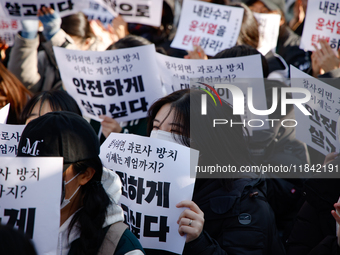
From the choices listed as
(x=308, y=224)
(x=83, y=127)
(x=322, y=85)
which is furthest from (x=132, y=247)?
(x=322, y=85)

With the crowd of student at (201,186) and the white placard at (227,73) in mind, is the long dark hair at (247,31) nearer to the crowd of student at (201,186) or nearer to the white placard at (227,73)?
the crowd of student at (201,186)

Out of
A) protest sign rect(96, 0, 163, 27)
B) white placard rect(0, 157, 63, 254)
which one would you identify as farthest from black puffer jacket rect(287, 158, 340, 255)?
protest sign rect(96, 0, 163, 27)

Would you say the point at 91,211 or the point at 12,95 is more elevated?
the point at 91,211

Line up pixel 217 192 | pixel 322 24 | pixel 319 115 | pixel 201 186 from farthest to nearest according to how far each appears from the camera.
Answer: pixel 322 24 → pixel 319 115 → pixel 201 186 → pixel 217 192

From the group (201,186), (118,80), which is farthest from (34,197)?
(118,80)

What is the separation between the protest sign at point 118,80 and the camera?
3846 millimetres

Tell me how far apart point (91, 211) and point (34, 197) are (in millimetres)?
305

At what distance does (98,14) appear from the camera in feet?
21.8

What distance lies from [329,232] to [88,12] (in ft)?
17.9

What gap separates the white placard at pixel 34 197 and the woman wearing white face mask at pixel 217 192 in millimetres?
735

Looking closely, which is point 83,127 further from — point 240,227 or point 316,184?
point 316,184

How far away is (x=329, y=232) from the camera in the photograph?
2582mm

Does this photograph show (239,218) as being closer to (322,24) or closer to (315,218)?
(315,218)

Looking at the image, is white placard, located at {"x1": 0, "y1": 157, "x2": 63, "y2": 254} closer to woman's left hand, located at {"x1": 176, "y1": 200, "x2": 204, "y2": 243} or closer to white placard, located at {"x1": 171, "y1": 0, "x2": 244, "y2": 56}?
woman's left hand, located at {"x1": 176, "y1": 200, "x2": 204, "y2": 243}
